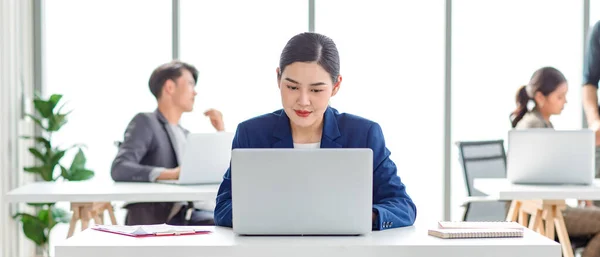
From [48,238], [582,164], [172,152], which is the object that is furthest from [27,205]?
[582,164]

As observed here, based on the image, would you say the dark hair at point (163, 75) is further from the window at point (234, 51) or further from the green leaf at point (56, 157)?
the window at point (234, 51)

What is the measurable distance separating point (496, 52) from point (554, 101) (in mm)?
1301

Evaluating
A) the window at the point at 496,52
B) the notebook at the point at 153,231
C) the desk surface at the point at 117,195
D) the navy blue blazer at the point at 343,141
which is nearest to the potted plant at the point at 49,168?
the desk surface at the point at 117,195

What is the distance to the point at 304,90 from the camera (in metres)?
2.57

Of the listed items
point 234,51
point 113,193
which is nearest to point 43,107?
point 234,51

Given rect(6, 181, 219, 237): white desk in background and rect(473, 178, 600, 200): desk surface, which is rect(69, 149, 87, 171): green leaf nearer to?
rect(6, 181, 219, 237): white desk in background

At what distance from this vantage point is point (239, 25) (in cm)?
622

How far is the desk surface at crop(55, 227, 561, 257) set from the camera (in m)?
2.11

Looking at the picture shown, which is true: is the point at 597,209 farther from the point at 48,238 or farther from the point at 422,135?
the point at 48,238

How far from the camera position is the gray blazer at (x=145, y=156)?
445 centimetres

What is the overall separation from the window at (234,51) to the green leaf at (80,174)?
2.83 ft

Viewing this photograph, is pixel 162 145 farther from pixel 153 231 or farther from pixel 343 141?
pixel 153 231

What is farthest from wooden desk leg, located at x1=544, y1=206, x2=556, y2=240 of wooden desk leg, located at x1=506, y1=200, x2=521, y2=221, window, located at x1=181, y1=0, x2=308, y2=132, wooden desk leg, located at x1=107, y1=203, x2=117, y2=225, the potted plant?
the potted plant

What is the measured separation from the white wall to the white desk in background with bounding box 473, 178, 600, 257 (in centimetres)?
307
